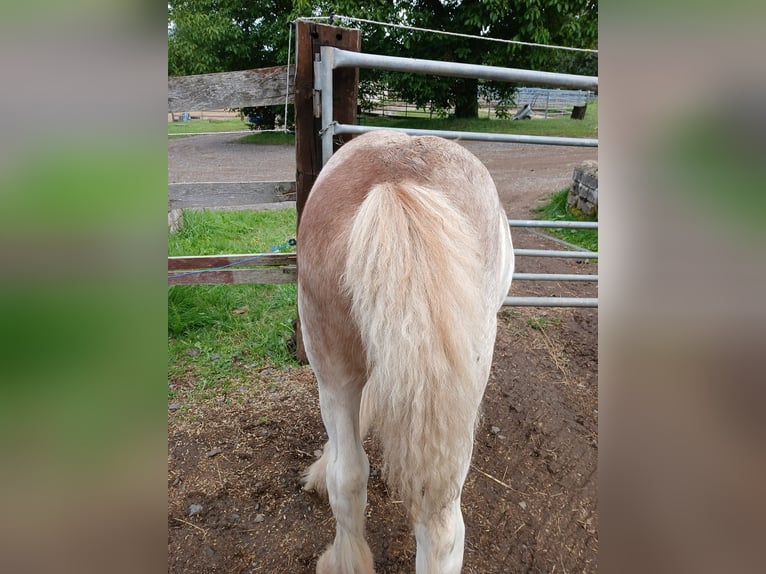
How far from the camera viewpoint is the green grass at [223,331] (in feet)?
9.23

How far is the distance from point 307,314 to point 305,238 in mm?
223

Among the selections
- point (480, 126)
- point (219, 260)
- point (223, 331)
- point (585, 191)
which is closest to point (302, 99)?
point (219, 260)

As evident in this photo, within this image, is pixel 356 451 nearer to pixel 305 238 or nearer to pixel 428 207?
pixel 305 238

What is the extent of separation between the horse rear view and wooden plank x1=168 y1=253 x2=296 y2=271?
1.50 metres

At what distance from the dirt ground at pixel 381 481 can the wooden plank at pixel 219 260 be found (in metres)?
0.69

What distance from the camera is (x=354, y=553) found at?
1.54 metres

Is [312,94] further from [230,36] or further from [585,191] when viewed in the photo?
[230,36]

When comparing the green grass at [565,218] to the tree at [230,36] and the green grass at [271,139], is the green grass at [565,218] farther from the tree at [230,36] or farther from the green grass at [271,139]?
the green grass at [271,139]

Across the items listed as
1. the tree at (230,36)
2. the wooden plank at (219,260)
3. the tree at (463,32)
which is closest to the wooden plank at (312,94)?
the wooden plank at (219,260)

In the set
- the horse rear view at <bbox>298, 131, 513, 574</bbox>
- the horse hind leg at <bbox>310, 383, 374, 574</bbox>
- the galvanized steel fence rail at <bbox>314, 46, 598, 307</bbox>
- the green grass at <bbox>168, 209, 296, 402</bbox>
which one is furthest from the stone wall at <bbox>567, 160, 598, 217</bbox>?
the horse hind leg at <bbox>310, 383, 374, 574</bbox>

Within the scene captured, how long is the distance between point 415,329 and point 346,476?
678 millimetres

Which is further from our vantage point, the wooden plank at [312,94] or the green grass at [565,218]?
the green grass at [565,218]

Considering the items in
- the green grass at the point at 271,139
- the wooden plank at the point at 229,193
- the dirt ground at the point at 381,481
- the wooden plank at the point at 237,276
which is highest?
the green grass at the point at 271,139
